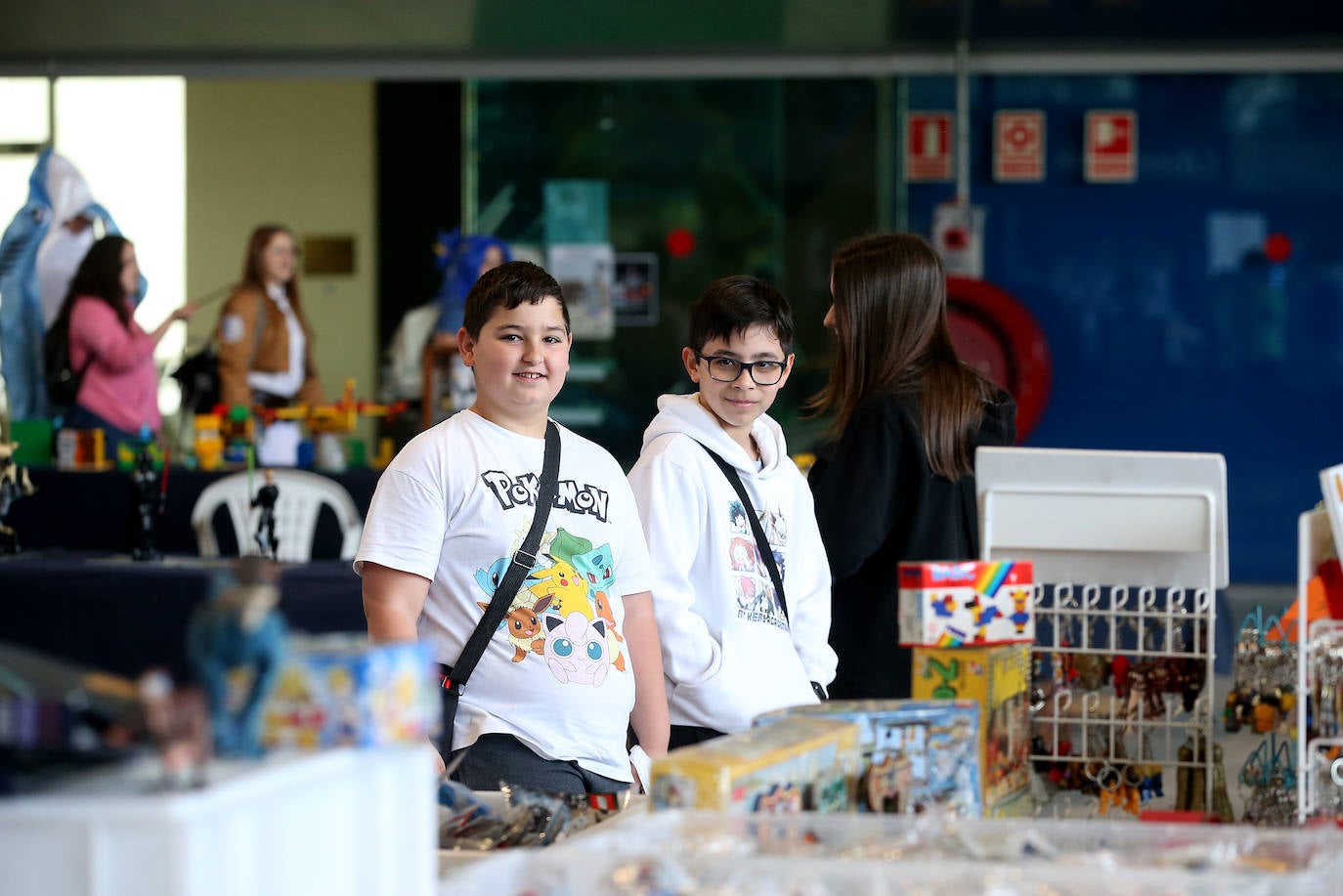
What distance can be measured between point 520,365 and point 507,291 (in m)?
0.11

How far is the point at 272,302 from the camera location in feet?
20.3

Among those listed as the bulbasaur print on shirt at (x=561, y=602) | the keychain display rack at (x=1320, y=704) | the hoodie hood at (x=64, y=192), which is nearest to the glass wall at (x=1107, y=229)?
the hoodie hood at (x=64, y=192)

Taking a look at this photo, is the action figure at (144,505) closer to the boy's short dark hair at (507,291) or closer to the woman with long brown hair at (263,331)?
the woman with long brown hair at (263,331)

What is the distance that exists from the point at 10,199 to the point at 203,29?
1.56 m

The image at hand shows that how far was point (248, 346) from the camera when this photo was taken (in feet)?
20.2

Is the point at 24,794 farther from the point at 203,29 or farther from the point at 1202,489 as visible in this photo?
the point at 203,29

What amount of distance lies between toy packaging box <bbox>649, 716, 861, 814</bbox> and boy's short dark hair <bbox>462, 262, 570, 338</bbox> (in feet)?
2.93

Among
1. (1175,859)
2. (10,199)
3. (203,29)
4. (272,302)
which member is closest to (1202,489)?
(1175,859)

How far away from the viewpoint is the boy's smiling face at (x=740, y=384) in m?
2.38

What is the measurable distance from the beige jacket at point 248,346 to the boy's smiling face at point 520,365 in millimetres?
4187

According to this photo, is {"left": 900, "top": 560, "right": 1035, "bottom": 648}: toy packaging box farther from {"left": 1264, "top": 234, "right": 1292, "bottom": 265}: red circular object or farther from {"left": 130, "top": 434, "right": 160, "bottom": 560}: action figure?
{"left": 1264, "top": 234, "right": 1292, "bottom": 265}: red circular object

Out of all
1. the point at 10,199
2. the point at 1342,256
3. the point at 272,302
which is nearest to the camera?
the point at 272,302

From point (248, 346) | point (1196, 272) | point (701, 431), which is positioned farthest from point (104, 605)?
point (1196, 272)

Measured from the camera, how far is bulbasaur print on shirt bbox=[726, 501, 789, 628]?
7.52 feet
